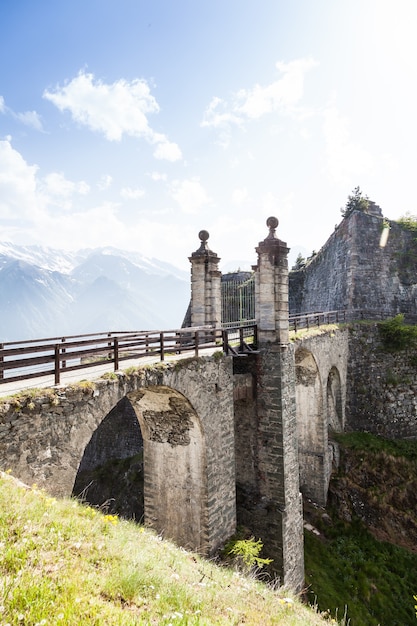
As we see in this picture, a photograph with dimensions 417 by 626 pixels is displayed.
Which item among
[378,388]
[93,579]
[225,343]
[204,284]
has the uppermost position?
[204,284]

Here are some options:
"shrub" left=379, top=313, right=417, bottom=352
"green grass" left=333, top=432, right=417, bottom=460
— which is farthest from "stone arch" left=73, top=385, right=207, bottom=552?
"shrub" left=379, top=313, right=417, bottom=352

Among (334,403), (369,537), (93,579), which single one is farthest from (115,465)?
(93,579)

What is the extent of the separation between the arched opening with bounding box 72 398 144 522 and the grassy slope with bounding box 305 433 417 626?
26.5ft

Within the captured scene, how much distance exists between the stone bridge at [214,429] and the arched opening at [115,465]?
711 cm

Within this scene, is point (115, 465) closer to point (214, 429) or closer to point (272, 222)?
point (214, 429)

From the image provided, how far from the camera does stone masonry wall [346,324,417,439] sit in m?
19.3

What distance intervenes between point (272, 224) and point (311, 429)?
10425mm

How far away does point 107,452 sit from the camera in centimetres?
2086

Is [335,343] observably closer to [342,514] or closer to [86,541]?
[342,514]

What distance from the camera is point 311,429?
674 inches

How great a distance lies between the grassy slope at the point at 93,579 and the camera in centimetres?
301

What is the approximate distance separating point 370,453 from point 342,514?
3.31 meters

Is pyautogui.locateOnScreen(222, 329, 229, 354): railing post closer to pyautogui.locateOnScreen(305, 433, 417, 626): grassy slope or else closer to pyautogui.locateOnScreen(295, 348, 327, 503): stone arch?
pyautogui.locateOnScreen(295, 348, 327, 503): stone arch

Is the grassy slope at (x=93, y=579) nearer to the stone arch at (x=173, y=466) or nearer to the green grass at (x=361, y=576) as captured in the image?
the stone arch at (x=173, y=466)
